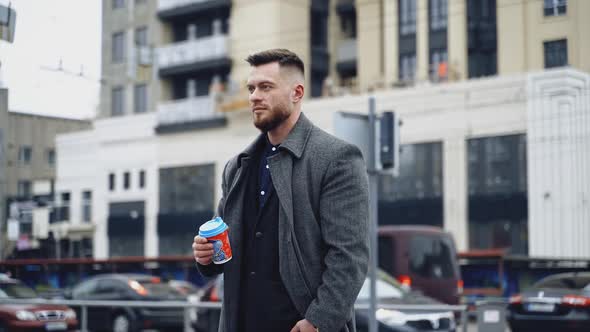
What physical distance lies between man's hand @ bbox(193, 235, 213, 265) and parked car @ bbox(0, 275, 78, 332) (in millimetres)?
8617

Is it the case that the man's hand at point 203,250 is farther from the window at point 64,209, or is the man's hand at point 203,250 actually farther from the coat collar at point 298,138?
the window at point 64,209

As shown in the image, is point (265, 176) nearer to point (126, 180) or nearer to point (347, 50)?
point (347, 50)

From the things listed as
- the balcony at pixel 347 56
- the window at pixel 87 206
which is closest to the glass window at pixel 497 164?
the balcony at pixel 347 56

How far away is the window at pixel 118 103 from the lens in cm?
3854

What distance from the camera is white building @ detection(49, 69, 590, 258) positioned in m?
24.2

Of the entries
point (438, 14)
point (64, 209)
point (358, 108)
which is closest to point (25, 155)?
point (64, 209)

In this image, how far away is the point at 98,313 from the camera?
41.6 ft

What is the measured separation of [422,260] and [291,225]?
18.7 metres

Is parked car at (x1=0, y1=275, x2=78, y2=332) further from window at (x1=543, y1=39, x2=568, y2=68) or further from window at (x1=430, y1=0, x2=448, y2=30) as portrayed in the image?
window at (x1=430, y1=0, x2=448, y2=30)

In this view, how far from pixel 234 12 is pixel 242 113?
13.4 ft

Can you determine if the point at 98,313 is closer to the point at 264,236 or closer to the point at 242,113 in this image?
the point at 264,236

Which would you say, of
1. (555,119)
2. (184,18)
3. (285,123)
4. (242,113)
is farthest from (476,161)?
(285,123)

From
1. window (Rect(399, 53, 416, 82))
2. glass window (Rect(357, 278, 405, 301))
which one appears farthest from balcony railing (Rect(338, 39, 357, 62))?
glass window (Rect(357, 278, 405, 301))

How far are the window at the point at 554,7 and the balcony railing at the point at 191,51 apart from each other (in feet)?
88.2
